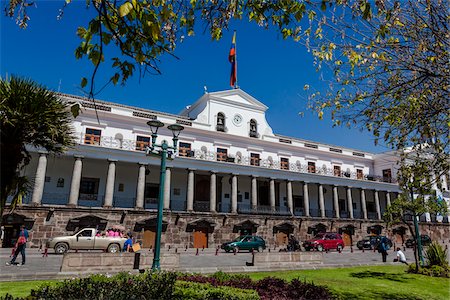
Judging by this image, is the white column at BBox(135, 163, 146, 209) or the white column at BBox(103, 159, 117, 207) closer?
the white column at BBox(103, 159, 117, 207)

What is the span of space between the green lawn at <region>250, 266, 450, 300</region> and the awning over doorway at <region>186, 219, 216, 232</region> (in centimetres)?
1497

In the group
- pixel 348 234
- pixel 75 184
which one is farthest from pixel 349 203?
pixel 75 184

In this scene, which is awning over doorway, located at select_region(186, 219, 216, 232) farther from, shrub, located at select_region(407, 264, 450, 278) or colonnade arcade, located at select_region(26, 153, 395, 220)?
shrub, located at select_region(407, 264, 450, 278)

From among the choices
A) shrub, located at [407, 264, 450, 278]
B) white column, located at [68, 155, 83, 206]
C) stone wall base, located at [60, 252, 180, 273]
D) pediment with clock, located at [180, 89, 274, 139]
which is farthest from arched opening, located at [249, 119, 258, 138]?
stone wall base, located at [60, 252, 180, 273]

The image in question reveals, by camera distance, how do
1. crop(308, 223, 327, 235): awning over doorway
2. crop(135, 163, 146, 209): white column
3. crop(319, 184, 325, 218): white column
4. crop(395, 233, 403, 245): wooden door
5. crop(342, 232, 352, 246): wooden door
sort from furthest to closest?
crop(395, 233, 403, 245): wooden door → crop(342, 232, 352, 246): wooden door → crop(319, 184, 325, 218): white column → crop(308, 223, 327, 235): awning over doorway → crop(135, 163, 146, 209): white column

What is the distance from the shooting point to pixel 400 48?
699 cm

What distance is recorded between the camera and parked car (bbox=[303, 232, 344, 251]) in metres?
27.6

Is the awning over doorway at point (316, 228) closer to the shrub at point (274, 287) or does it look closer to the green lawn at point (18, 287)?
the shrub at point (274, 287)

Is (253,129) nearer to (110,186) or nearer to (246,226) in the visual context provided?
(246,226)

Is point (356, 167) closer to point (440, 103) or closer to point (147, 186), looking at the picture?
point (147, 186)

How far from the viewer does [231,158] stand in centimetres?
3297

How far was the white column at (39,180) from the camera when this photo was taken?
2344 cm

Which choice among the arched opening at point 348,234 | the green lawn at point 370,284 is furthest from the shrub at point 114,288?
the arched opening at point 348,234

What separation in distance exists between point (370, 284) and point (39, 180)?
23.1 meters
